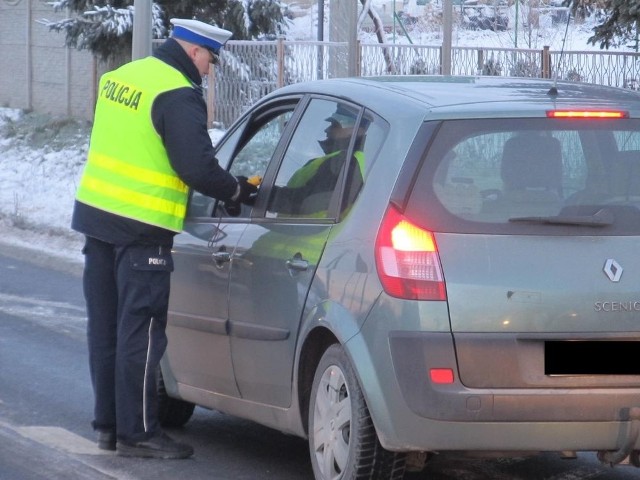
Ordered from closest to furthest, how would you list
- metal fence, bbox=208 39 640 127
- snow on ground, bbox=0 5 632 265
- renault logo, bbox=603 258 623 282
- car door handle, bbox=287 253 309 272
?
renault logo, bbox=603 258 623 282 → car door handle, bbox=287 253 309 272 → snow on ground, bbox=0 5 632 265 → metal fence, bbox=208 39 640 127

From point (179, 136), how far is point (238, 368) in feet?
3.16

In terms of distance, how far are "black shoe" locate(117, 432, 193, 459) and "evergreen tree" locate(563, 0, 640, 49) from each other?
8283 millimetres

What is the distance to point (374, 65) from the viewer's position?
17.9m

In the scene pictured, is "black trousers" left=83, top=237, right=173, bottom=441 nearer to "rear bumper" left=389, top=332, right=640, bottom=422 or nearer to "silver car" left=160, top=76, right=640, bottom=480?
"silver car" left=160, top=76, right=640, bottom=480

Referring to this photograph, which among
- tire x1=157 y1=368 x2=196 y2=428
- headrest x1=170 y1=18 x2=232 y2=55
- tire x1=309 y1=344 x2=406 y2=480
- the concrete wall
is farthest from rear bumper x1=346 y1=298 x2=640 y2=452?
the concrete wall

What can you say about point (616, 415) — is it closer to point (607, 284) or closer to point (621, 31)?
point (607, 284)

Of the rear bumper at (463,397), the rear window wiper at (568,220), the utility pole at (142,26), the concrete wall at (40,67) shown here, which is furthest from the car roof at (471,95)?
the concrete wall at (40,67)

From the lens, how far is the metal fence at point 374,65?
15781 mm

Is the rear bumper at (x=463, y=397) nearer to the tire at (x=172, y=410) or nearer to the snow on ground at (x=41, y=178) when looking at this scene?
the tire at (x=172, y=410)

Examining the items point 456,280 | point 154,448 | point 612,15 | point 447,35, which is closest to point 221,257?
point 154,448

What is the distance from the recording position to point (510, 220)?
4.59 metres

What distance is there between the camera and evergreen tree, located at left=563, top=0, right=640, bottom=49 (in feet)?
43.0

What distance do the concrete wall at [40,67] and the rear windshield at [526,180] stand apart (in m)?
18.3

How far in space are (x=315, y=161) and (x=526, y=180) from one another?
97cm
